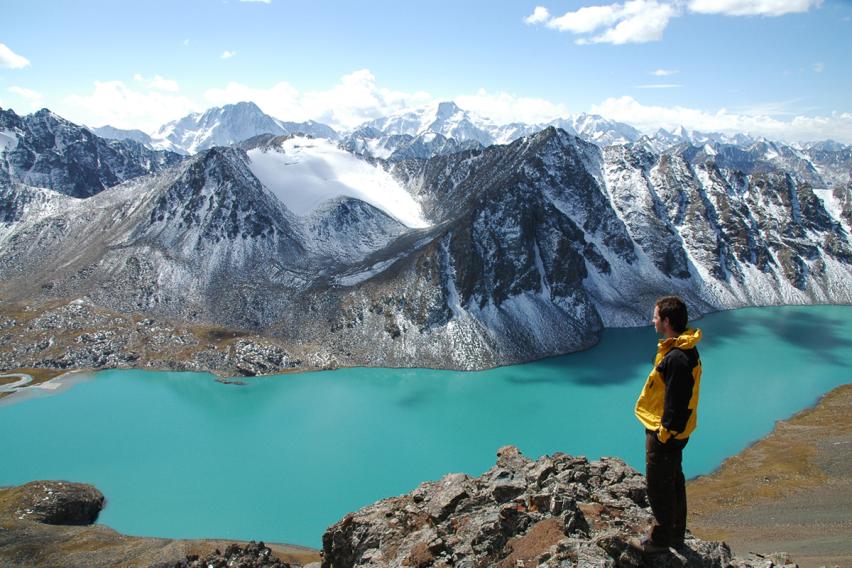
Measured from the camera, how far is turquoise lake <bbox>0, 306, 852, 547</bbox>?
5516cm

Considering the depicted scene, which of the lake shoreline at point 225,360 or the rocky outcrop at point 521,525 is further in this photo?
the lake shoreline at point 225,360

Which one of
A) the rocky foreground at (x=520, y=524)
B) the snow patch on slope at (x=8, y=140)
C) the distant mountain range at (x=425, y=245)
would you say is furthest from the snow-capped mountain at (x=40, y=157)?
the rocky foreground at (x=520, y=524)

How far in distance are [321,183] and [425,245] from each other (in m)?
64.9

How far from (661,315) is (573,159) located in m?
150

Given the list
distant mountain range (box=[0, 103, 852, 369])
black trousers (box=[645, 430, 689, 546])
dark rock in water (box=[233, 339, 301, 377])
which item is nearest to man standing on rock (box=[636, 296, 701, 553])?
black trousers (box=[645, 430, 689, 546])

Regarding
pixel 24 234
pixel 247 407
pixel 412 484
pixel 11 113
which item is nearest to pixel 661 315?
pixel 412 484

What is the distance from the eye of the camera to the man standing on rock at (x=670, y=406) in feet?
34.2

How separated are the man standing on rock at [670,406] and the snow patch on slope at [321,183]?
152007mm

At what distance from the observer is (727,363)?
97.6 m

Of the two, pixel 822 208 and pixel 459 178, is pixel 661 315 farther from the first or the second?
pixel 822 208

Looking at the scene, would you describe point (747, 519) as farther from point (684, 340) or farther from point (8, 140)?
point (8, 140)

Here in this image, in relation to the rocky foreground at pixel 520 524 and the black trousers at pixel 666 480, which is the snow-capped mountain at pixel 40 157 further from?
the black trousers at pixel 666 480

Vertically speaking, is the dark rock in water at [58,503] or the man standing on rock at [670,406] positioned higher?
the man standing on rock at [670,406]

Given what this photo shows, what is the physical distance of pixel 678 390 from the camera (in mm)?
10406
